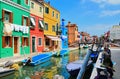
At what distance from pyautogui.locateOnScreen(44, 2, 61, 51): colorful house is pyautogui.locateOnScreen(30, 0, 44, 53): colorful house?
98.6 inches

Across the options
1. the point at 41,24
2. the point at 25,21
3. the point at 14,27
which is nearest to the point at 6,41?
the point at 14,27

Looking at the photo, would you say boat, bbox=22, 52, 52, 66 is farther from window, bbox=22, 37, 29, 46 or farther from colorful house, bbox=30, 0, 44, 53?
colorful house, bbox=30, 0, 44, 53

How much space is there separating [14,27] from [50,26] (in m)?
16.4

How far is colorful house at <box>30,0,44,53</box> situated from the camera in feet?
105

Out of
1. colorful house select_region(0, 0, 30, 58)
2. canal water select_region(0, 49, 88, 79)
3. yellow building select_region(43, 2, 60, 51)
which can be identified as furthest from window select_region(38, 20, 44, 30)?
canal water select_region(0, 49, 88, 79)

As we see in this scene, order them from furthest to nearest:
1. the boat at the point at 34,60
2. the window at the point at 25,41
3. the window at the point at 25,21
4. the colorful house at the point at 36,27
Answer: the colorful house at the point at 36,27
the window at the point at 25,21
the window at the point at 25,41
the boat at the point at 34,60

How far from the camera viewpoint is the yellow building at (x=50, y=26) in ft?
129

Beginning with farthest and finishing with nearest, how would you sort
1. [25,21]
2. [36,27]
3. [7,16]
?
[36,27], [25,21], [7,16]

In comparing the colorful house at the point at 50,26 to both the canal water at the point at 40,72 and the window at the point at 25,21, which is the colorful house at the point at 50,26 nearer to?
the window at the point at 25,21

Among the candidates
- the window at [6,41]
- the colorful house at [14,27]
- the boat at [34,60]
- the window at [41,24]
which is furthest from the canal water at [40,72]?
the window at [41,24]

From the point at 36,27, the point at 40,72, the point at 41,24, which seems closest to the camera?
the point at 40,72

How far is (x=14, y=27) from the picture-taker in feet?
84.4


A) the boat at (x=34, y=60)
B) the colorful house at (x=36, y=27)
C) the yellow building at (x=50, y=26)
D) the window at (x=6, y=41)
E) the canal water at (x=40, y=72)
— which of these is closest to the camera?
the canal water at (x=40, y=72)

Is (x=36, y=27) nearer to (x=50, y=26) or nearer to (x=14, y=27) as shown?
(x=14, y=27)
